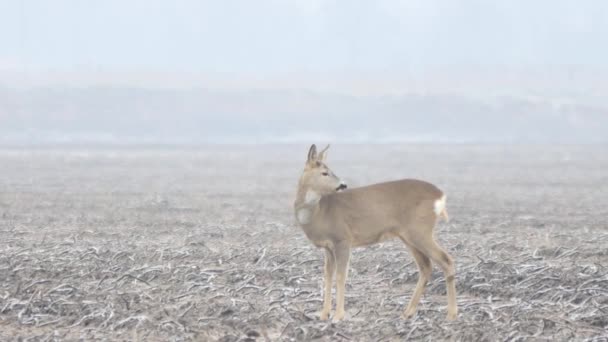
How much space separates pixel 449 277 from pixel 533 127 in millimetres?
93414

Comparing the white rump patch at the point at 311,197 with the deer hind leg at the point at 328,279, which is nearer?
the deer hind leg at the point at 328,279

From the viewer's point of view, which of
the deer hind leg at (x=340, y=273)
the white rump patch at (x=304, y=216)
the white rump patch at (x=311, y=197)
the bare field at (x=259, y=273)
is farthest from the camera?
the white rump patch at (x=311, y=197)

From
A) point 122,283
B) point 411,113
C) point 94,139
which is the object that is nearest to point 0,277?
point 122,283

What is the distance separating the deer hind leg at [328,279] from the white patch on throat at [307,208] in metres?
0.40

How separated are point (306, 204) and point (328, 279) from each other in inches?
34.0

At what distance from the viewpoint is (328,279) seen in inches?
435

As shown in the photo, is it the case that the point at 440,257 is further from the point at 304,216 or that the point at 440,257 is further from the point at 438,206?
the point at 304,216

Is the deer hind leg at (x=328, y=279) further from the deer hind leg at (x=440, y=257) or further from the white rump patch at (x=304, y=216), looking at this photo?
the deer hind leg at (x=440, y=257)

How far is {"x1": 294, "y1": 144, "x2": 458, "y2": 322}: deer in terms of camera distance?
10.9 meters

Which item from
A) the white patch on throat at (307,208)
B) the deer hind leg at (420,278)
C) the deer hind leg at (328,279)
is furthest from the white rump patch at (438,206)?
the white patch on throat at (307,208)

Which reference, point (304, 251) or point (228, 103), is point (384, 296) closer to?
point (304, 251)

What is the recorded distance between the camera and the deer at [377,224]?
10.9 metres

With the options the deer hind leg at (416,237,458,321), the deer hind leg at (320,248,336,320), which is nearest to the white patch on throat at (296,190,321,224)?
the deer hind leg at (320,248,336,320)

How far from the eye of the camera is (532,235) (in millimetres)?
17719
